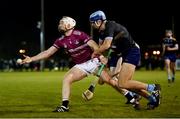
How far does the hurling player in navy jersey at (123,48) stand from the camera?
1155 centimetres

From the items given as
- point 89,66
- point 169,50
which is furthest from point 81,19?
point 89,66

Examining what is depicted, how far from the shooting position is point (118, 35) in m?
11.7

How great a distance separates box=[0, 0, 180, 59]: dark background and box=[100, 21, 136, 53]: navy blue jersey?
191ft

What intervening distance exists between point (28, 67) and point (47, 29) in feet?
91.7

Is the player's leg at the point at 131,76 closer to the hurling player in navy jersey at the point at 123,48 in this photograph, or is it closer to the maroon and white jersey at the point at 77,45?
the hurling player in navy jersey at the point at 123,48

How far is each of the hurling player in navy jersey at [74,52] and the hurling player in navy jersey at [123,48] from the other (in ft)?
1.20

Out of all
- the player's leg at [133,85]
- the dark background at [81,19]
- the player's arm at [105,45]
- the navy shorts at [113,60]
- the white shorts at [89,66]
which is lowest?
the player's leg at [133,85]

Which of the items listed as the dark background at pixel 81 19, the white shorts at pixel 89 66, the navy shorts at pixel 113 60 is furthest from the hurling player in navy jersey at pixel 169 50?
the dark background at pixel 81 19

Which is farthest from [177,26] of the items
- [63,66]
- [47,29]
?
[63,66]

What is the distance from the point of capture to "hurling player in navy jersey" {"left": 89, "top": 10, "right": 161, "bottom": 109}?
37.9 feet

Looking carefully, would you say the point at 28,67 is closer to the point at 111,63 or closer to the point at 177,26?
the point at 177,26

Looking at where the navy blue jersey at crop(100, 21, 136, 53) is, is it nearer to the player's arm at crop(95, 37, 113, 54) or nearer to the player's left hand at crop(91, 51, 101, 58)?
the player's arm at crop(95, 37, 113, 54)

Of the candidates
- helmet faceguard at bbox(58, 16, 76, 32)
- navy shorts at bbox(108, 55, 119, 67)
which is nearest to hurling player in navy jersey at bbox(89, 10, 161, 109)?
helmet faceguard at bbox(58, 16, 76, 32)

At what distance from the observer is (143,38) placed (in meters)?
80.8
